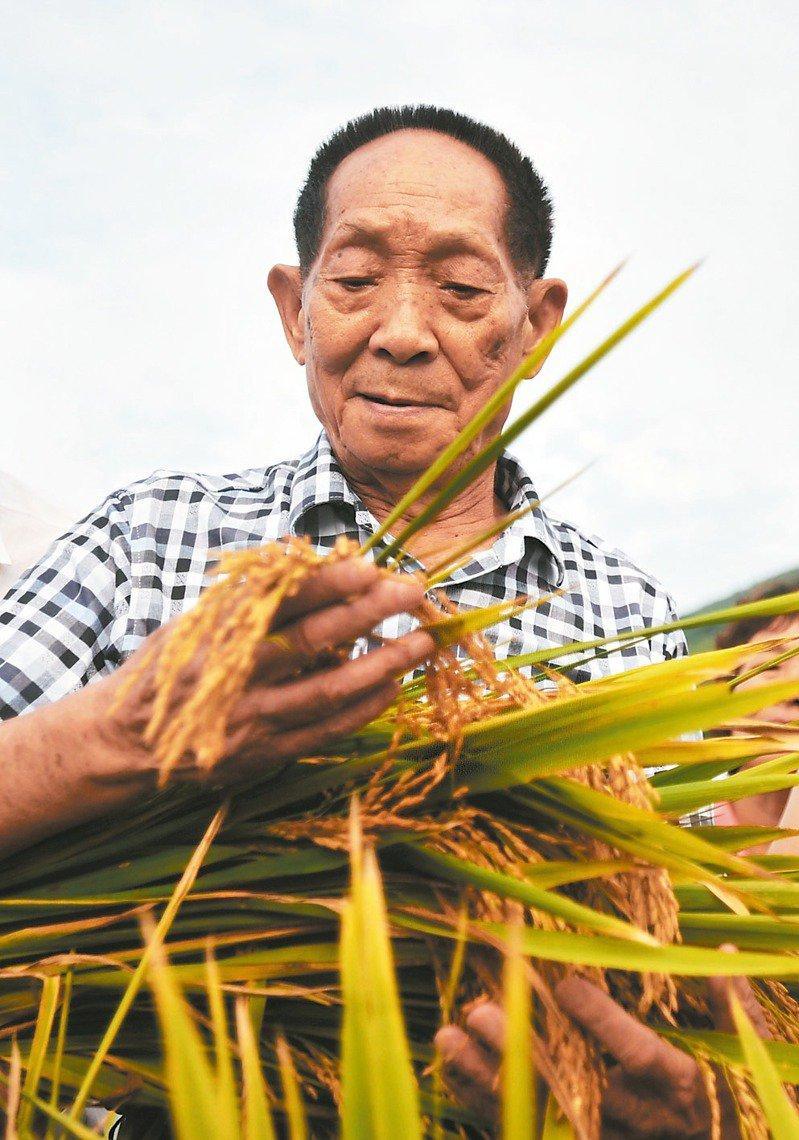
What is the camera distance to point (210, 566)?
1.74m

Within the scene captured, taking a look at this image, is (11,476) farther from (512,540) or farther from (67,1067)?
(67,1067)

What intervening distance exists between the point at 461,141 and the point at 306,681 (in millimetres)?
1505

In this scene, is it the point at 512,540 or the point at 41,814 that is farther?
the point at 512,540

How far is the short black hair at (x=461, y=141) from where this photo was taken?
6.51 ft

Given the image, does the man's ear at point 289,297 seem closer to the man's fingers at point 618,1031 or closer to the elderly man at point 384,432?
the elderly man at point 384,432

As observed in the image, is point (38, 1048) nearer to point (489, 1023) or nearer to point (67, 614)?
point (489, 1023)

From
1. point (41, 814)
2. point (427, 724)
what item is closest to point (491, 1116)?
point (427, 724)

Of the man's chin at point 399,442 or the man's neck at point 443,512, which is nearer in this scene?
the man's chin at point 399,442

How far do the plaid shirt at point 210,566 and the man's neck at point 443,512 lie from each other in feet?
0.16

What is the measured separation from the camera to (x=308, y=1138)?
93 cm


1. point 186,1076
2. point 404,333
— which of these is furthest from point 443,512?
point 186,1076

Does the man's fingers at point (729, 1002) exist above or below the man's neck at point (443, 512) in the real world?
below

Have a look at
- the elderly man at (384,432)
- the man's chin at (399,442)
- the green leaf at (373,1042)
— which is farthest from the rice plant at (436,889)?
the man's chin at (399,442)

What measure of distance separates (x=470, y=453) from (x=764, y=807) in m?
1.08
